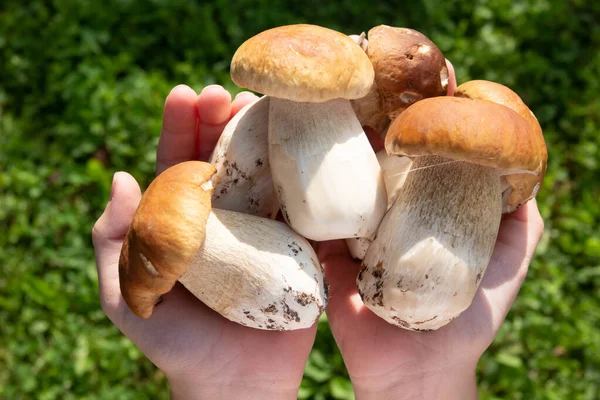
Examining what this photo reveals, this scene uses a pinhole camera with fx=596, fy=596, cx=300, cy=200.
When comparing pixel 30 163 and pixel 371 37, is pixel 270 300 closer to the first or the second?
pixel 371 37

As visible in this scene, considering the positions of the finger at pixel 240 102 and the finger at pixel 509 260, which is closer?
the finger at pixel 509 260

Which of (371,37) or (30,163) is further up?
(371,37)

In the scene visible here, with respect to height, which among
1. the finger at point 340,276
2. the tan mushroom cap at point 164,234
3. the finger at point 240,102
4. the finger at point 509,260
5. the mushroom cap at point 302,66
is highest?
the mushroom cap at point 302,66

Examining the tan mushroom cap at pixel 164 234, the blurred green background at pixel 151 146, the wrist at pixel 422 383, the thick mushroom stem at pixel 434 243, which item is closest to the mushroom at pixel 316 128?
the thick mushroom stem at pixel 434 243

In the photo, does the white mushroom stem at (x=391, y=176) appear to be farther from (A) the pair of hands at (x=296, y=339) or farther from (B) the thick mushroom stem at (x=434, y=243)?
(A) the pair of hands at (x=296, y=339)

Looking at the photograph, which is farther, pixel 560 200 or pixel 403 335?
pixel 560 200

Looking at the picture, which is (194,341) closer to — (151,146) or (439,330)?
(439,330)

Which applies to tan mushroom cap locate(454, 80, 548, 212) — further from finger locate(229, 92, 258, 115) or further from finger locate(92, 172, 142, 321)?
finger locate(92, 172, 142, 321)

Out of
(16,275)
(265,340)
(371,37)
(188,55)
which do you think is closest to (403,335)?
(265,340)
